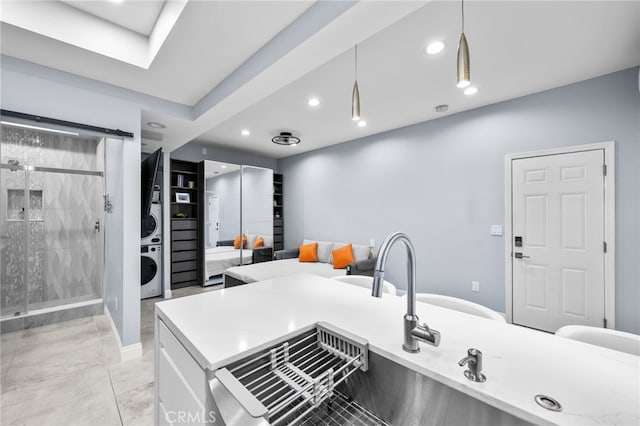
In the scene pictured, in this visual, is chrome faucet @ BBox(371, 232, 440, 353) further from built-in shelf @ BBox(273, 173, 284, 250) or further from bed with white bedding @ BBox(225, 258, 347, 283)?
built-in shelf @ BBox(273, 173, 284, 250)

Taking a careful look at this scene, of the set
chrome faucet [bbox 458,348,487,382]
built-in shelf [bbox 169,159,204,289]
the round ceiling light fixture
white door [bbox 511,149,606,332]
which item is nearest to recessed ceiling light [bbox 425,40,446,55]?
white door [bbox 511,149,606,332]

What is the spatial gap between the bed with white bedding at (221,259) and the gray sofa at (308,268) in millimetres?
785

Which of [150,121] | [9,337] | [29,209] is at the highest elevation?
[150,121]

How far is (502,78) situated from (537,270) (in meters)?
2.17

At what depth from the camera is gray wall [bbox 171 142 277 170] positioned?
16.1 ft

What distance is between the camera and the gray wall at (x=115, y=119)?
2107mm

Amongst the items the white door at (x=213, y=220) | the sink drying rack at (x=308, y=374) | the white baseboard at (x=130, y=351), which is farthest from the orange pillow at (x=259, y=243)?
the sink drying rack at (x=308, y=374)

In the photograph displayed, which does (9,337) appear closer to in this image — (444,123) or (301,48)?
(301,48)

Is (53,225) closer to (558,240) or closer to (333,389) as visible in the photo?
(333,389)

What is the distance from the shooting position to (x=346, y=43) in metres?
1.70

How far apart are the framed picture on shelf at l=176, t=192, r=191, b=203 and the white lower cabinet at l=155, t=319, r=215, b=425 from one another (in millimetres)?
3847

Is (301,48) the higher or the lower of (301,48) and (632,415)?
the higher

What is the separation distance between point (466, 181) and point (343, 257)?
2.11 m

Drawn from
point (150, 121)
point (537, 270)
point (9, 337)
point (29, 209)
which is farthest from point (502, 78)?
point (9, 337)
